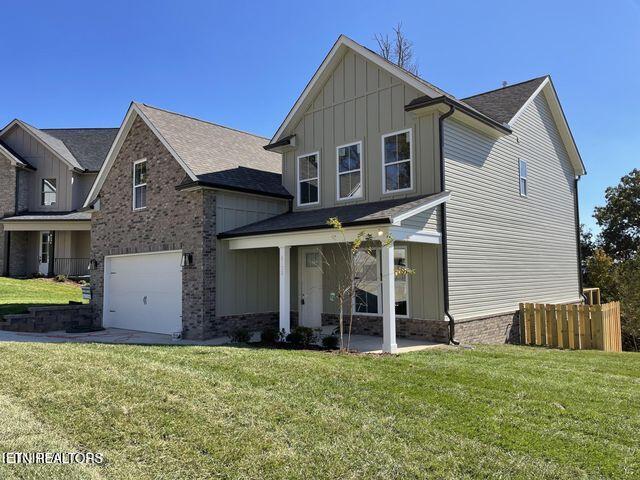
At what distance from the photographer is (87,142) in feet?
94.9

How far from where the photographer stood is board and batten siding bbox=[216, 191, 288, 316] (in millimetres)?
13078

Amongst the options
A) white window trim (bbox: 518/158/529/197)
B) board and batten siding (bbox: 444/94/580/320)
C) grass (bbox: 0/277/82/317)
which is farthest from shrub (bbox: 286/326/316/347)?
grass (bbox: 0/277/82/317)

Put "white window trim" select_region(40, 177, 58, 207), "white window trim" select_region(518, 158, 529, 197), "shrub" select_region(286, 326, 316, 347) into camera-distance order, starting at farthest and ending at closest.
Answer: "white window trim" select_region(40, 177, 58, 207) < "white window trim" select_region(518, 158, 529, 197) < "shrub" select_region(286, 326, 316, 347)

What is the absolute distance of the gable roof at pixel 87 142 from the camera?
89.8ft

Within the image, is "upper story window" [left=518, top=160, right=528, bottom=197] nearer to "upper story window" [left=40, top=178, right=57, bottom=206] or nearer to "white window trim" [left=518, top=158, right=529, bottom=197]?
"white window trim" [left=518, top=158, right=529, bottom=197]

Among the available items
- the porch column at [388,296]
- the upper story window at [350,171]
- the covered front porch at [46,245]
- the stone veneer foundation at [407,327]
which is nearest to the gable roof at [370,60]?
the upper story window at [350,171]

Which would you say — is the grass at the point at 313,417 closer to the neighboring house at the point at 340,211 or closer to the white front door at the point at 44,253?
the neighboring house at the point at 340,211

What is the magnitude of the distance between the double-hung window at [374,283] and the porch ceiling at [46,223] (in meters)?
17.3

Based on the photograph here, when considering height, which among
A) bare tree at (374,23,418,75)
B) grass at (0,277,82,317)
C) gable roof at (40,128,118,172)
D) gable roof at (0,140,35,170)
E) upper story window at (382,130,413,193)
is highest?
bare tree at (374,23,418,75)

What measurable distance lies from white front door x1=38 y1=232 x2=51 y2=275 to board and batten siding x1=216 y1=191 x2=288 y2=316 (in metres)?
17.4

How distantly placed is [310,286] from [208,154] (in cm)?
507

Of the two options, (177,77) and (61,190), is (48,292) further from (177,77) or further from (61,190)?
(177,77)

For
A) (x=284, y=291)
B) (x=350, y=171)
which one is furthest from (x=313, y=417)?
(x=350, y=171)

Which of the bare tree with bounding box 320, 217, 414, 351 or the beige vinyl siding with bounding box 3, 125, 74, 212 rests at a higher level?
the beige vinyl siding with bounding box 3, 125, 74, 212
